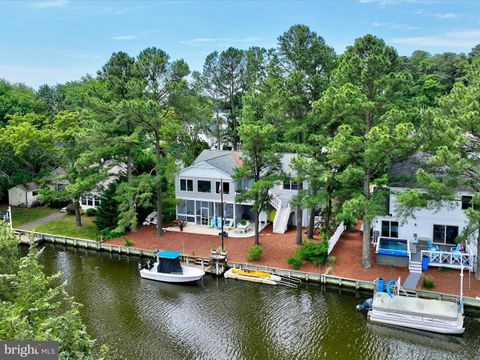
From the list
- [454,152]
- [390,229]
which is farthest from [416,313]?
[390,229]

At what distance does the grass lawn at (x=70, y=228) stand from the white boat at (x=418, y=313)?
77.4 feet

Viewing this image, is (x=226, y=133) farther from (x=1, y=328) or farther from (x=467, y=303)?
(x=1, y=328)

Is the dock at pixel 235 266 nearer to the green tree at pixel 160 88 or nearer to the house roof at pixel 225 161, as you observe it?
the green tree at pixel 160 88

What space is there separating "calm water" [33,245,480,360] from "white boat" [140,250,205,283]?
1.71 ft

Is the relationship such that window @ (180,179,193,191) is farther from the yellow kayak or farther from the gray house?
the yellow kayak

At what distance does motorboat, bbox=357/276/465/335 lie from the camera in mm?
22047

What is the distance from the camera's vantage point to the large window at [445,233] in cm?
2975

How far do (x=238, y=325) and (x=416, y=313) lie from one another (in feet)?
28.5

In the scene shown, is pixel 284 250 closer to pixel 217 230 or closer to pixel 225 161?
pixel 217 230

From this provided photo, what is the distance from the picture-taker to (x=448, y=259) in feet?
91.6

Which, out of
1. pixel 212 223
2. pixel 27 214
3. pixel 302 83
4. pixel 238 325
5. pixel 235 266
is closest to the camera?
pixel 238 325

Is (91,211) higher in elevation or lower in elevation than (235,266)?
higher

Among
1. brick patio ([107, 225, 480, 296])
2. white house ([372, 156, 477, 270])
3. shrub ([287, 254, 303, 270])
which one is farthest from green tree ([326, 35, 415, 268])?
shrub ([287, 254, 303, 270])

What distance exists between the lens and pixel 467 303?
957 inches
